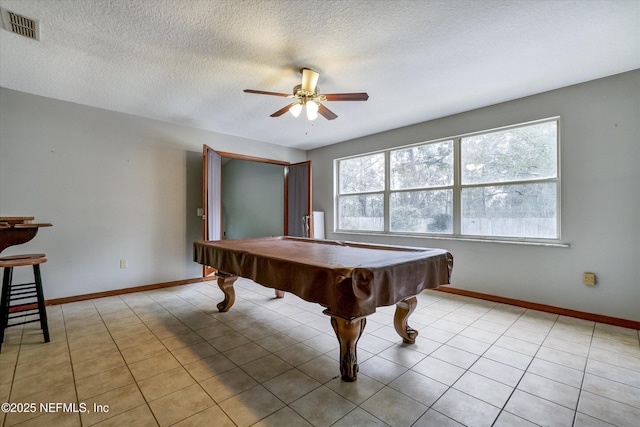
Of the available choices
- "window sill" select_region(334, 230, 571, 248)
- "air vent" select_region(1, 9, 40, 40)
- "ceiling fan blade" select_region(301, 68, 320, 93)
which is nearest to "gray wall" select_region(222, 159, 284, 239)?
"window sill" select_region(334, 230, 571, 248)

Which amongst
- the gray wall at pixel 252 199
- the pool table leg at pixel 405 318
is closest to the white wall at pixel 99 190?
the gray wall at pixel 252 199

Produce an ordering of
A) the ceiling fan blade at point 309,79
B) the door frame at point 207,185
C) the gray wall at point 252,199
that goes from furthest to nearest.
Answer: the gray wall at point 252,199, the door frame at point 207,185, the ceiling fan blade at point 309,79

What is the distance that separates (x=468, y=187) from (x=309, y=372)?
3.17 metres

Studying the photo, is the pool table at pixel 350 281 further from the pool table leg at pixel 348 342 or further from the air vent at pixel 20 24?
the air vent at pixel 20 24

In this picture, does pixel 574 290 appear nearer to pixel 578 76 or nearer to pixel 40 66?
pixel 578 76

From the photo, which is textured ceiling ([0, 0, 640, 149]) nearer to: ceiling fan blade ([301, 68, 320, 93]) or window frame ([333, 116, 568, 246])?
ceiling fan blade ([301, 68, 320, 93])

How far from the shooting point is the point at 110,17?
1995 millimetres

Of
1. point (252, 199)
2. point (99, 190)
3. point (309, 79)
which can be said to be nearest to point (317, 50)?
point (309, 79)

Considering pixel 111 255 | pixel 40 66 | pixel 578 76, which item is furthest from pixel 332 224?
pixel 40 66

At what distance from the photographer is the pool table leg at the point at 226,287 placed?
307cm

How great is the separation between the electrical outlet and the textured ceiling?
2.03 metres

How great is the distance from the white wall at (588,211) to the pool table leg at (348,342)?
102 inches

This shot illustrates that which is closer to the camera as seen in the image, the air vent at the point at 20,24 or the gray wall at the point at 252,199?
the air vent at the point at 20,24

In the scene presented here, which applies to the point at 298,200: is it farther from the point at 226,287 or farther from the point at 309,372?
the point at 309,372
